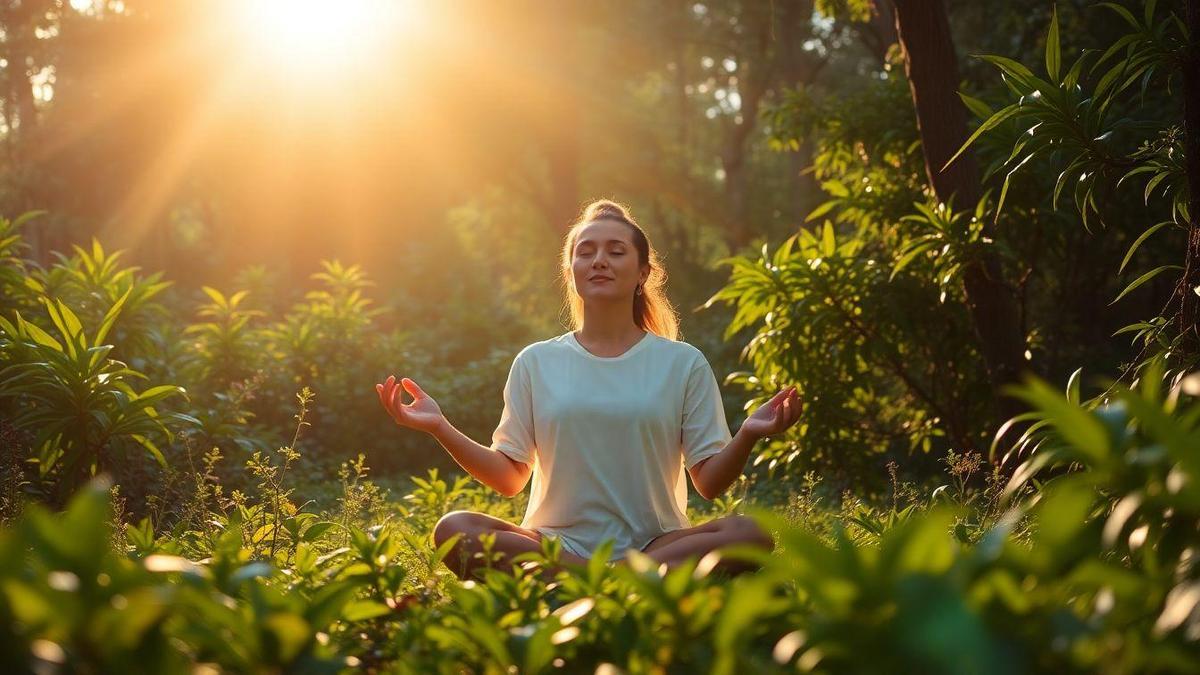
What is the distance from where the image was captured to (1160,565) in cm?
186

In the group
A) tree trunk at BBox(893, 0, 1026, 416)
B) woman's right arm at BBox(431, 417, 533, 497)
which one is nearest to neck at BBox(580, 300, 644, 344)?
woman's right arm at BBox(431, 417, 533, 497)

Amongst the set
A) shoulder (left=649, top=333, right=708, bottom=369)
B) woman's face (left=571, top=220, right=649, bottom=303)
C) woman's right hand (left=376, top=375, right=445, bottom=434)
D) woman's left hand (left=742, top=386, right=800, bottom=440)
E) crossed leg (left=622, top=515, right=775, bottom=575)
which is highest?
woman's face (left=571, top=220, right=649, bottom=303)

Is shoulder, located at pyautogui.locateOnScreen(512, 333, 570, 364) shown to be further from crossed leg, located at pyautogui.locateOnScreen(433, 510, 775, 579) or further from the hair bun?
crossed leg, located at pyautogui.locateOnScreen(433, 510, 775, 579)

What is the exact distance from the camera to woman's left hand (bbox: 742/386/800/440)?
11.1ft

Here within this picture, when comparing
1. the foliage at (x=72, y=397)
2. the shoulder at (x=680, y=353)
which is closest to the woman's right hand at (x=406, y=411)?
the shoulder at (x=680, y=353)

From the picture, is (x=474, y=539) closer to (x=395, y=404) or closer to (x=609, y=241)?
(x=395, y=404)

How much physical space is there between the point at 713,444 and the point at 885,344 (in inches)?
114

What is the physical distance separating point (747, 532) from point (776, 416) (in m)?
0.40

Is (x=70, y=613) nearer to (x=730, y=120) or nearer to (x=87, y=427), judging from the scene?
(x=87, y=427)

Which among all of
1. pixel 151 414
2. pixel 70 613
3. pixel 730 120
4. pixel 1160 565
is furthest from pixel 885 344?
pixel 730 120

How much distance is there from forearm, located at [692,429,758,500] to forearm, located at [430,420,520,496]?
0.68 m

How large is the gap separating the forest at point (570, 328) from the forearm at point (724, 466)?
328 millimetres

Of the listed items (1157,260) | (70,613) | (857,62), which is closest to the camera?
(70,613)

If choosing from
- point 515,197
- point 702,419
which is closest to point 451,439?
point 702,419
